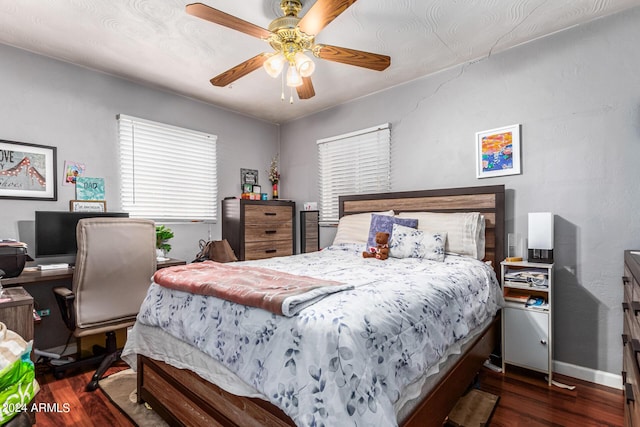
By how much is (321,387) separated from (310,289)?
40 cm

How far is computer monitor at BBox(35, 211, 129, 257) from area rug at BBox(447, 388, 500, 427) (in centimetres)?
305

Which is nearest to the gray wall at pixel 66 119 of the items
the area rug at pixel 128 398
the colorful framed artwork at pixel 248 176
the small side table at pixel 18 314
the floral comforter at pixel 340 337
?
the colorful framed artwork at pixel 248 176

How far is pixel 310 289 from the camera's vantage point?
1297 millimetres

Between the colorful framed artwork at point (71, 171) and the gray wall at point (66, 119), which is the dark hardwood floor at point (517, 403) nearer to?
the gray wall at point (66, 119)

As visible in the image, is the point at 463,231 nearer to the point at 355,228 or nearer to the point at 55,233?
the point at 355,228

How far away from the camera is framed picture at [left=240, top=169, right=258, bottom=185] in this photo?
163 inches

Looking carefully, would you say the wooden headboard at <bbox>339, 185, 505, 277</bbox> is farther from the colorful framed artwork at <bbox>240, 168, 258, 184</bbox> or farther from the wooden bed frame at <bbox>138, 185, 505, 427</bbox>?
the colorful framed artwork at <bbox>240, 168, 258, 184</bbox>

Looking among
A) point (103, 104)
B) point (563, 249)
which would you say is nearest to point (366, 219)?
point (563, 249)

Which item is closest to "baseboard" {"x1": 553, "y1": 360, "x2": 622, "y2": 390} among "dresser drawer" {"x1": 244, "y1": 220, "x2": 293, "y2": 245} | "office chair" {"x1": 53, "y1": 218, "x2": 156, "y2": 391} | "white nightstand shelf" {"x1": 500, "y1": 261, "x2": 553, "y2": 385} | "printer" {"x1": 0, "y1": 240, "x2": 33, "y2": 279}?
"white nightstand shelf" {"x1": 500, "y1": 261, "x2": 553, "y2": 385}

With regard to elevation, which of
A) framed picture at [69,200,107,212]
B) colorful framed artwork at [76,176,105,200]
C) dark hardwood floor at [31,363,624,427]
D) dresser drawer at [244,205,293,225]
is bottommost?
dark hardwood floor at [31,363,624,427]

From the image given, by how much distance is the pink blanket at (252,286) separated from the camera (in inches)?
46.6

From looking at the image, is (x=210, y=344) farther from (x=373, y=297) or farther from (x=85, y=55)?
(x=85, y=55)

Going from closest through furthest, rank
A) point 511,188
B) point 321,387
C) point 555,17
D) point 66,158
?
point 321,387
point 555,17
point 511,188
point 66,158

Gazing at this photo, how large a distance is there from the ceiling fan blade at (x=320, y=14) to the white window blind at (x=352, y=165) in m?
1.85
